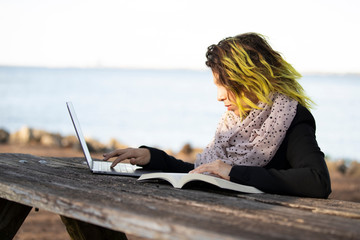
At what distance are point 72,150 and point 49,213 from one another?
200 inches

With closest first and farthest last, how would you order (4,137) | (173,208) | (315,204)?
(173,208), (315,204), (4,137)

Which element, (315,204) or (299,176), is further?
(299,176)

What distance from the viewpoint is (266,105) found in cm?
231

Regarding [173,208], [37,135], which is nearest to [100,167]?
[173,208]

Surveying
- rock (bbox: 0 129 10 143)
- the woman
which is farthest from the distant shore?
the woman

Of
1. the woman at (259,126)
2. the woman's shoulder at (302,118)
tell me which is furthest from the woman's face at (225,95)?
the woman's shoulder at (302,118)

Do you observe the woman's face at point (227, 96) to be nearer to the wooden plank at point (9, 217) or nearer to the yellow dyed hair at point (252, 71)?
the yellow dyed hair at point (252, 71)

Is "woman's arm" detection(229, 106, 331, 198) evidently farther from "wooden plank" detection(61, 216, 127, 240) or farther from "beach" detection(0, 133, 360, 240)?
"beach" detection(0, 133, 360, 240)

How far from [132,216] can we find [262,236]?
32 cm

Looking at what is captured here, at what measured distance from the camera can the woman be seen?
6.29ft

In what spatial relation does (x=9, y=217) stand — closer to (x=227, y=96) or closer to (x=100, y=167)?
(x=100, y=167)

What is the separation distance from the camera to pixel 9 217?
221 cm

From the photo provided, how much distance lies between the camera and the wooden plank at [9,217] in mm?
2199

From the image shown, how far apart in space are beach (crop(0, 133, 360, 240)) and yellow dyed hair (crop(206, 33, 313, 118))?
2966 mm
